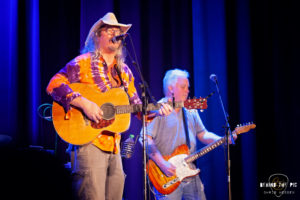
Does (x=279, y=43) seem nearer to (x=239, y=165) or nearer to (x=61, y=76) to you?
(x=239, y=165)

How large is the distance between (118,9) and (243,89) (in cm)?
261

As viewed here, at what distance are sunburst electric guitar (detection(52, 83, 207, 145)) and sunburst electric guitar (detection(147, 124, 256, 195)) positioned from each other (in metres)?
1.11

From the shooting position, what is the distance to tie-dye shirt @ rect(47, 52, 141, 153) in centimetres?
298

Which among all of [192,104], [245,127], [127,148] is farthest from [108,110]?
[245,127]

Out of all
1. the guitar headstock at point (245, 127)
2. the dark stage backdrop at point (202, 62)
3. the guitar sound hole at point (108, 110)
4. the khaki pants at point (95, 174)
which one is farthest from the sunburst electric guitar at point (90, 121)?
the dark stage backdrop at point (202, 62)

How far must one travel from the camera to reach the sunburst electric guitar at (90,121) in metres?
A: 2.92

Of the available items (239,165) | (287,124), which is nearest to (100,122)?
(239,165)

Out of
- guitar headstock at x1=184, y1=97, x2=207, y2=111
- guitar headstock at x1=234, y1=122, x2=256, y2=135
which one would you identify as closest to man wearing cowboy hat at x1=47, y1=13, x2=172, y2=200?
guitar headstock at x1=184, y1=97, x2=207, y2=111

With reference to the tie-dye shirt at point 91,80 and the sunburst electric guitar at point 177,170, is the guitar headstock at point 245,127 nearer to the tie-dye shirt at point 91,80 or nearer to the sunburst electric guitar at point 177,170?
the sunburst electric guitar at point 177,170

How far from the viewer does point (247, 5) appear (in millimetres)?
5414

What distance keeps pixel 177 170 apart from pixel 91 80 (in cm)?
174

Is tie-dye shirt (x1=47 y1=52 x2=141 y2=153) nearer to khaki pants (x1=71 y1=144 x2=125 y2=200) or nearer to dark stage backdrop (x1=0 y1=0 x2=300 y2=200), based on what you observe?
khaki pants (x1=71 y1=144 x2=125 y2=200)

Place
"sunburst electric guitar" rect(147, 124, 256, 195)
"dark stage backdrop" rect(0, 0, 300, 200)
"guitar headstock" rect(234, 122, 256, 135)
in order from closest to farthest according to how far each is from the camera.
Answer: "sunburst electric guitar" rect(147, 124, 256, 195), "guitar headstock" rect(234, 122, 256, 135), "dark stage backdrop" rect(0, 0, 300, 200)

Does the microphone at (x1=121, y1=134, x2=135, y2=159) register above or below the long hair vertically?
below
